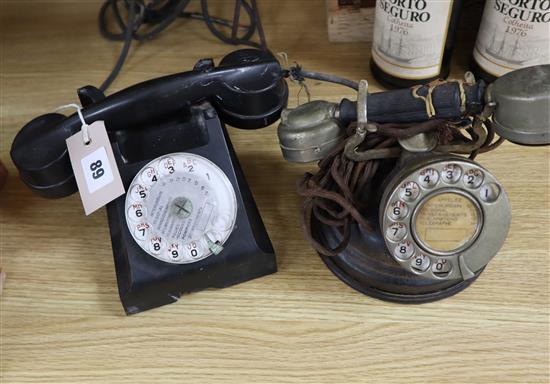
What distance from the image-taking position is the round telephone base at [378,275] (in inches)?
26.6

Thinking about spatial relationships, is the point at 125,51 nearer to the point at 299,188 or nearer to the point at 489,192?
the point at 299,188

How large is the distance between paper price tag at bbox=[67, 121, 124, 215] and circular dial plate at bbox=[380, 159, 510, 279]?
12.4 inches

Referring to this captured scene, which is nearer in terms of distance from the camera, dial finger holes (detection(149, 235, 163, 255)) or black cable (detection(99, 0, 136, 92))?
dial finger holes (detection(149, 235, 163, 255))

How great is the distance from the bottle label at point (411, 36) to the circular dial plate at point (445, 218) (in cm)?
28

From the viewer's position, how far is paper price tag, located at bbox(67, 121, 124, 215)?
2.25 feet

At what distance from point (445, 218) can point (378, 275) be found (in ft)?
0.39

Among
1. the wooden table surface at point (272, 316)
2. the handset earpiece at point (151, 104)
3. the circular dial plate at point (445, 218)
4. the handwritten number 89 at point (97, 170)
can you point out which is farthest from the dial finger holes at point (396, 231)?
the handwritten number 89 at point (97, 170)

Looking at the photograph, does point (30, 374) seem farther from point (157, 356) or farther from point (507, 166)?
point (507, 166)

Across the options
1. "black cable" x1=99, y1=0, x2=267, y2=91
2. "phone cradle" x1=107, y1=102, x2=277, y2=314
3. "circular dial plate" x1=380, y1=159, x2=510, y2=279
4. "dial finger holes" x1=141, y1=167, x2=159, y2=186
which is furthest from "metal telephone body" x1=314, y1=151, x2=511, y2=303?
"black cable" x1=99, y1=0, x2=267, y2=91

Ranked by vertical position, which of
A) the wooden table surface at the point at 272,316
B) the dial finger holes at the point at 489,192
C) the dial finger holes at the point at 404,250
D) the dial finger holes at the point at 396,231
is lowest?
the wooden table surface at the point at 272,316

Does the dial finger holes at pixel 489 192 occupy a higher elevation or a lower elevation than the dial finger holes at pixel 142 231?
higher

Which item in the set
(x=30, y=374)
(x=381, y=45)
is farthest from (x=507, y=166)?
(x=30, y=374)

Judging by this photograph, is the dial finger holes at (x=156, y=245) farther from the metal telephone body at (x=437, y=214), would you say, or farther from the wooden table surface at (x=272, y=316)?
the metal telephone body at (x=437, y=214)

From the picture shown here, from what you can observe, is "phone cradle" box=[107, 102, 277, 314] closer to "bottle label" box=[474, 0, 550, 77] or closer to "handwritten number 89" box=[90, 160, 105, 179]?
"handwritten number 89" box=[90, 160, 105, 179]
